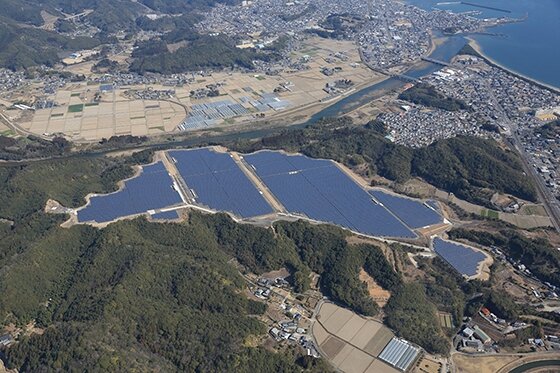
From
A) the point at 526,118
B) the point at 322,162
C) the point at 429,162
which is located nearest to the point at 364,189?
the point at 322,162

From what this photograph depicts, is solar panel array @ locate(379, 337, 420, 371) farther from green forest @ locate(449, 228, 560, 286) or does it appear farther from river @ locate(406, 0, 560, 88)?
river @ locate(406, 0, 560, 88)

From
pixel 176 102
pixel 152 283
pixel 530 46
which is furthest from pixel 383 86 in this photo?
pixel 152 283

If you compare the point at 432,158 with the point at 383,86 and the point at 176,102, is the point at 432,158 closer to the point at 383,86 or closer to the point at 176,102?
the point at 383,86

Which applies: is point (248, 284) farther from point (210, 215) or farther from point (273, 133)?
point (273, 133)

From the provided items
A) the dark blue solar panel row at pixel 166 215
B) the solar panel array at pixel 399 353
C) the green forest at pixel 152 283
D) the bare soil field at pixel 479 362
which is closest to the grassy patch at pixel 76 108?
the green forest at pixel 152 283

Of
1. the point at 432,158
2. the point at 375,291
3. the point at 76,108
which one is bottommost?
the point at 76,108

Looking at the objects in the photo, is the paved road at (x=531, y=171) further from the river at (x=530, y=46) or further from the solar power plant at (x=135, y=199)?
the solar power plant at (x=135, y=199)
